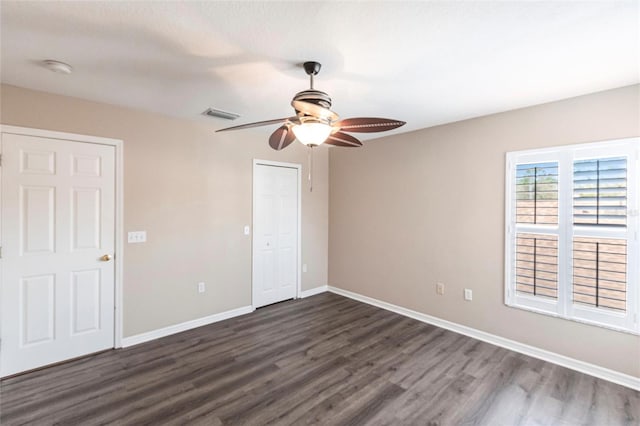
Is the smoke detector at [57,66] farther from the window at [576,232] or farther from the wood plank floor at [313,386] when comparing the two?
the window at [576,232]

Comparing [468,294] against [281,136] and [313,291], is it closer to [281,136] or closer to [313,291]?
[313,291]

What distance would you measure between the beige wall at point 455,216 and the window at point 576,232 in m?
0.11

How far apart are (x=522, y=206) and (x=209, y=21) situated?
10.6ft

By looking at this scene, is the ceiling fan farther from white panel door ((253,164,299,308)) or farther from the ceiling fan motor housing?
white panel door ((253,164,299,308))

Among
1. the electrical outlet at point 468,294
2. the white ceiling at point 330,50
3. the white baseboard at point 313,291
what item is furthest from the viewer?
the white baseboard at point 313,291

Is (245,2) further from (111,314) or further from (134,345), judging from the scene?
(134,345)

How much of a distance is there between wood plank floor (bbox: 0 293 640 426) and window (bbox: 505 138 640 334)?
0.64m

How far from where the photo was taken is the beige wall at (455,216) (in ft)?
8.59

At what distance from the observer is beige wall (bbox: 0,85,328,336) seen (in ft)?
9.37

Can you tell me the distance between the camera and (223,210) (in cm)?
382

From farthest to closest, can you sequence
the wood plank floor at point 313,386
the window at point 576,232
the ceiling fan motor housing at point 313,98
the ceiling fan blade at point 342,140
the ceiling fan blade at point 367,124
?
the window at point 576,232
the ceiling fan blade at point 342,140
the wood plank floor at point 313,386
the ceiling fan blade at point 367,124
the ceiling fan motor housing at point 313,98

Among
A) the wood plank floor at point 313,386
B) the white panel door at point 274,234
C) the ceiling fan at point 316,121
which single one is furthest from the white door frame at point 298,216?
the ceiling fan at point 316,121

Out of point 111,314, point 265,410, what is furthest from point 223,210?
point 265,410

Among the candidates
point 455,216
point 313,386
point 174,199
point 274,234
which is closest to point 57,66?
point 174,199
